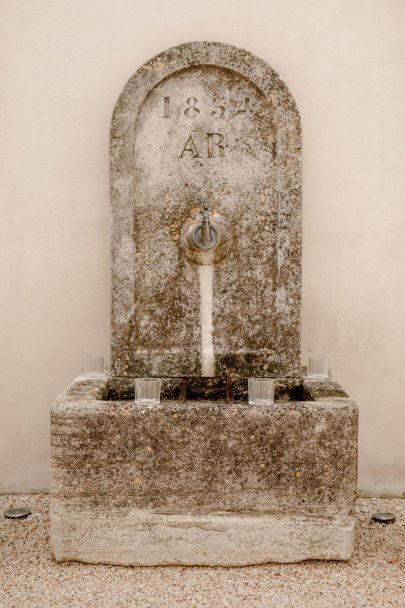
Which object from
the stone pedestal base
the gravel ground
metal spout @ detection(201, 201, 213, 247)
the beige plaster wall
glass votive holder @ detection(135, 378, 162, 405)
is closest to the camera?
the gravel ground

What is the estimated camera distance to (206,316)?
12.0 feet

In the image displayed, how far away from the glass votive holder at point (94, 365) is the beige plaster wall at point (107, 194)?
40cm

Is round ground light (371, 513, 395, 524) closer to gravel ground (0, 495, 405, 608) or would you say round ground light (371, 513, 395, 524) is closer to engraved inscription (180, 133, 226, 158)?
gravel ground (0, 495, 405, 608)

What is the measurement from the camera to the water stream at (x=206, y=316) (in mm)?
3639

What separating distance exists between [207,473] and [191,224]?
4.50 feet

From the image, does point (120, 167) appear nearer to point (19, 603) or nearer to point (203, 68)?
point (203, 68)

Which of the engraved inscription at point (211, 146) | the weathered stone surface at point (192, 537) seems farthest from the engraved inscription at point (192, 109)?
the weathered stone surface at point (192, 537)

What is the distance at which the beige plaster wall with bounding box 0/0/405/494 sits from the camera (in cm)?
396

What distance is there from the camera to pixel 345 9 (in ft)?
13.0

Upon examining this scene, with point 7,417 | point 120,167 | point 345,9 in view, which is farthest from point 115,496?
point 345,9

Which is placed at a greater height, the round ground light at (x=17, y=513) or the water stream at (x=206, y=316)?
the water stream at (x=206, y=316)

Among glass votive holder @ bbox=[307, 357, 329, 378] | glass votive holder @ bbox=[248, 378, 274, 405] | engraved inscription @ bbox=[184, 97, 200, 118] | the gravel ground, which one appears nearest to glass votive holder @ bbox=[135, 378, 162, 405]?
glass votive holder @ bbox=[248, 378, 274, 405]

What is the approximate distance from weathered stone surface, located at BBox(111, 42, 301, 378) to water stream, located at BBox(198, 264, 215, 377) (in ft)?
0.04

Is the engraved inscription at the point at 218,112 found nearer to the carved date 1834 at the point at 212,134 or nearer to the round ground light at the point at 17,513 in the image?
the carved date 1834 at the point at 212,134
